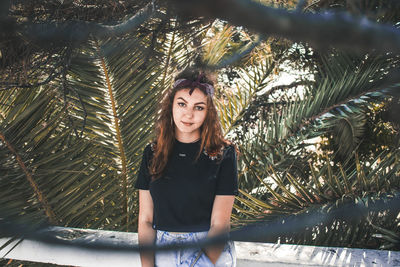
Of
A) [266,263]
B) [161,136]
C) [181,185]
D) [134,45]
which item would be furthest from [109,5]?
[266,263]

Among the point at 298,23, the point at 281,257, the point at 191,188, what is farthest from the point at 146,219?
the point at 298,23

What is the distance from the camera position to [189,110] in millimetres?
1330

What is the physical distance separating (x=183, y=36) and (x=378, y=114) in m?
2.92

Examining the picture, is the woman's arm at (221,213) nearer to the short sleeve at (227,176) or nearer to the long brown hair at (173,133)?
the short sleeve at (227,176)

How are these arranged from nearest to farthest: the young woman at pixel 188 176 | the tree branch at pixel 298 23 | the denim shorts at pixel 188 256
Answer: the tree branch at pixel 298 23 → the denim shorts at pixel 188 256 → the young woman at pixel 188 176

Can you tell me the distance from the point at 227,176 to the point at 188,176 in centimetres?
12

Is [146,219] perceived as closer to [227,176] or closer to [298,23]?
[227,176]

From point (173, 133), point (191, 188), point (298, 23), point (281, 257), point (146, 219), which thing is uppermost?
point (298, 23)

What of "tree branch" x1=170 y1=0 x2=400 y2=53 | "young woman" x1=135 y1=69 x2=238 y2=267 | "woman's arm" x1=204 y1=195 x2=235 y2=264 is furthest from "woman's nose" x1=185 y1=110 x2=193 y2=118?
"tree branch" x1=170 y1=0 x2=400 y2=53

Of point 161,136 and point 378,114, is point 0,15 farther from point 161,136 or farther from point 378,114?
point 378,114

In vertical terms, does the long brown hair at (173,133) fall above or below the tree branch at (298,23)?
below

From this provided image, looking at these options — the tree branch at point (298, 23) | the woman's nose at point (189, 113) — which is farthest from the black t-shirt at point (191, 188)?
the tree branch at point (298, 23)

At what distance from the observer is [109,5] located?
2420mm

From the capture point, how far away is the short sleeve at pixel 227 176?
1290mm
